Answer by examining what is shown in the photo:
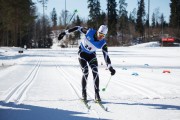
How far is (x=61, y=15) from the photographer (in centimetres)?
14225

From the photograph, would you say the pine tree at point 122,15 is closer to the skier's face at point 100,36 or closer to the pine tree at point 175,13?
the pine tree at point 175,13

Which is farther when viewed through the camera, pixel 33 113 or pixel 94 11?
pixel 94 11

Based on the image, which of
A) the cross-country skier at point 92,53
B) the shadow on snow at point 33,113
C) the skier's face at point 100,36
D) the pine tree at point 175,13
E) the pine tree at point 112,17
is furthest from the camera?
the pine tree at point 112,17

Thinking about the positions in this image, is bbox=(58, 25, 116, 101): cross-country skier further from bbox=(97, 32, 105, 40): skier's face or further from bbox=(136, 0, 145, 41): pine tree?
bbox=(136, 0, 145, 41): pine tree

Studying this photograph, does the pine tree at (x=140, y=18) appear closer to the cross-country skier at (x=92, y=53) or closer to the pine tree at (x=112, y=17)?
the pine tree at (x=112, y=17)

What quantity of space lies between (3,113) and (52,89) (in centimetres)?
389

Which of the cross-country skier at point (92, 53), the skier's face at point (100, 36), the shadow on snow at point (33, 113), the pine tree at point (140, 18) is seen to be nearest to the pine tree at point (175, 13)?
the pine tree at point (140, 18)

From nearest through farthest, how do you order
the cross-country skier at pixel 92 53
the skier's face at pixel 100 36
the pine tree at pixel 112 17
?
1. the skier's face at pixel 100 36
2. the cross-country skier at pixel 92 53
3. the pine tree at pixel 112 17

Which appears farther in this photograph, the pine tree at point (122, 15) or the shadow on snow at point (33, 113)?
the pine tree at point (122, 15)

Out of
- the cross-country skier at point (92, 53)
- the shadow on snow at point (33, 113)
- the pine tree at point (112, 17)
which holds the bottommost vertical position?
the shadow on snow at point (33, 113)

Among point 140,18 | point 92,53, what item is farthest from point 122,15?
point 92,53

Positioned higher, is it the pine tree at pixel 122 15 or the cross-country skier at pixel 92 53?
the pine tree at pixel 122 15

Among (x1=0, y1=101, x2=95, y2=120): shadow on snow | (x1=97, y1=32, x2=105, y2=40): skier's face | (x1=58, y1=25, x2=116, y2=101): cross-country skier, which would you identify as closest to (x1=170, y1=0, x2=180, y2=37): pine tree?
(x1=58, y1=25, x2=116, y2=101): cross-country skier

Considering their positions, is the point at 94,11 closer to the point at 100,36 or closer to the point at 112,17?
the point at 112,17
